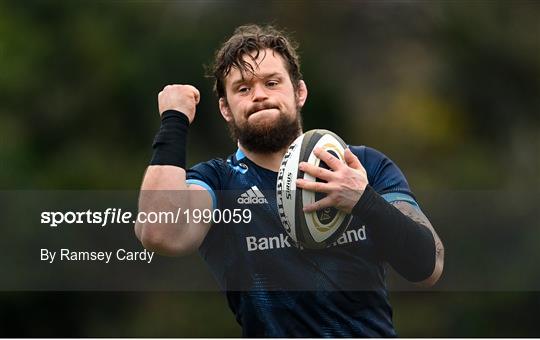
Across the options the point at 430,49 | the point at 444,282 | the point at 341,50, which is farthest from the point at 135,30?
the point at 444,282

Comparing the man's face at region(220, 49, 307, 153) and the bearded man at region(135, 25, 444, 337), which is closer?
the bearded man at region(135, 25, 444, 337)

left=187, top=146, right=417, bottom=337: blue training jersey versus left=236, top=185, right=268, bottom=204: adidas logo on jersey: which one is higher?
left=236, top=185, right=268, bottom=204: adidas logo on jersey

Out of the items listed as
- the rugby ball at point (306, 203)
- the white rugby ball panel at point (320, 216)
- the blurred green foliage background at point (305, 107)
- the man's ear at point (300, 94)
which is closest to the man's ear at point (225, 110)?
the man's ear at point (300, 94)

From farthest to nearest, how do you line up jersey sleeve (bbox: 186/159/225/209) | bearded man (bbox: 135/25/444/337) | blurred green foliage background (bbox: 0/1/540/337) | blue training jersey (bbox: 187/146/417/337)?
blurred green foliage background (bbox: 0/1/540/337)
jersey sleeve (bbox: 186/159/225/209)
blue training jersey (bbox: 187/146/417/337)
bearded man (bbox: 135/25/444/337)

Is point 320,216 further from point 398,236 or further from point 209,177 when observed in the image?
point 209,177

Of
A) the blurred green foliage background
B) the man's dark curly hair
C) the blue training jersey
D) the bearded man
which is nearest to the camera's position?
the bearded man

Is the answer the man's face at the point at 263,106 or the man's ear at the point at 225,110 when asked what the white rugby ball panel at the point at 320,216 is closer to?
the man's face at the point at 263,106

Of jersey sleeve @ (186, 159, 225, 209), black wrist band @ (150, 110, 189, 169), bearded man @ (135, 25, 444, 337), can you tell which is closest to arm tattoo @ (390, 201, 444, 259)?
bearded man @ (135, 25, 444, 337)

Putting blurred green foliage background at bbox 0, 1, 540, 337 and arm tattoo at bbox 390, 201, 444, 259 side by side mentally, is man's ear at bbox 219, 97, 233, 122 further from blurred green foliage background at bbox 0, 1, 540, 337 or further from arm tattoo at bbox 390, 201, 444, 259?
blurred green foliage background at bbox 0, 1, 540, 337

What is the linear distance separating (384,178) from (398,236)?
0.53 meters

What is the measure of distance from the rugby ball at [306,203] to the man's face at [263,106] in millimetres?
225

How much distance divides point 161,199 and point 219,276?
0.64 m

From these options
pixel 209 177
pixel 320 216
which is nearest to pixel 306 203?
pixel 320 216

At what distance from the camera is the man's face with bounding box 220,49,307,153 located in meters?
5.43
